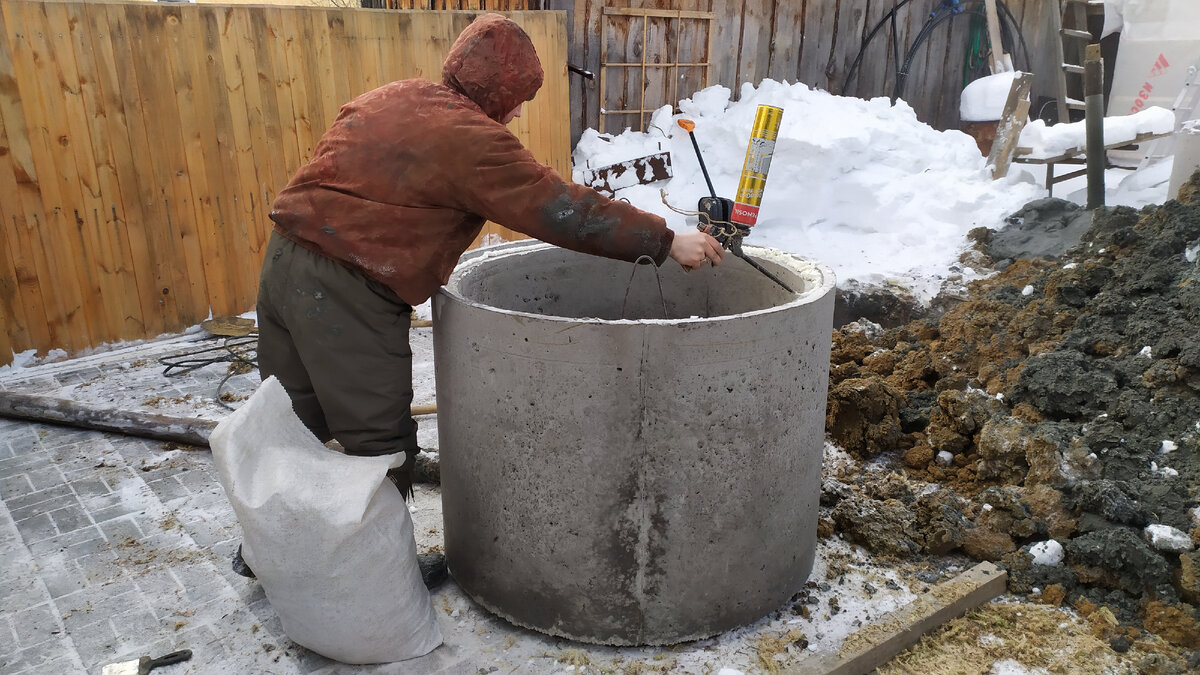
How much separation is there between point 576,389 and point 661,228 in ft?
1.72

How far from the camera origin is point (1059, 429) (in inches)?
139

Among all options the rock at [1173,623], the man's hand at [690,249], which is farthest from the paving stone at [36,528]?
the rock at [1173,623]

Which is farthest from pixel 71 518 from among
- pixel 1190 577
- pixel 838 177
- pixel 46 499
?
pixel 838 177

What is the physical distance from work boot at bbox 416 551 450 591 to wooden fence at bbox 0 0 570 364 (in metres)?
3.49

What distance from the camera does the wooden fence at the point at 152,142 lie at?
15.7ft

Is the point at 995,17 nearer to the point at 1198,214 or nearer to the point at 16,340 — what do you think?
the point at 1198,214

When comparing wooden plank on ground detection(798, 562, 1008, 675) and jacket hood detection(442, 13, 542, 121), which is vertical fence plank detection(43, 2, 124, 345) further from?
wooden plank on ground detection(798, 562, 1008, 675)

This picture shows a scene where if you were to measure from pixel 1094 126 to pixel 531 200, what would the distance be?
6.15 metres

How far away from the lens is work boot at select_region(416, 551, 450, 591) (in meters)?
2.91

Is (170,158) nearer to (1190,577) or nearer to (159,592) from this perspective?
(159,592)

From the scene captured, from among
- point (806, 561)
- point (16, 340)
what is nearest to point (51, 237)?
point (16, 340)

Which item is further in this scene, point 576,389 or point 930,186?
point 930,186

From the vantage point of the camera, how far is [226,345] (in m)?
5.29

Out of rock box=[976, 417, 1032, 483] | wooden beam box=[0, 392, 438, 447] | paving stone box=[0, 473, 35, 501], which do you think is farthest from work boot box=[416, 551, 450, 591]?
rock box=[976, 417, 1032, 483]
